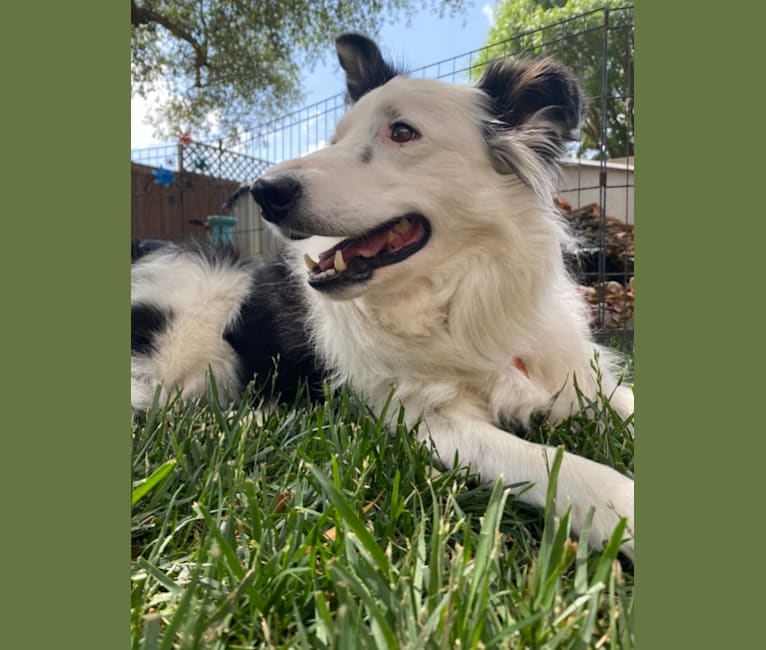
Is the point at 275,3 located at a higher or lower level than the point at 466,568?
higher

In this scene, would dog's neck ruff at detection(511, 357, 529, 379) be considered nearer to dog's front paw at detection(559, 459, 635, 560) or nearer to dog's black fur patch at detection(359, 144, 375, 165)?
dog's front paw at detection(559, 459, 635, 560)

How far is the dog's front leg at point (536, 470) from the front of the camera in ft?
3.54

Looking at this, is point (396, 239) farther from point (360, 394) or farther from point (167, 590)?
point (167, 590)

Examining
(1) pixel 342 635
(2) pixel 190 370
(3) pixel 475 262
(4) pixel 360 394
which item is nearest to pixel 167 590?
(1) pixel 342 635

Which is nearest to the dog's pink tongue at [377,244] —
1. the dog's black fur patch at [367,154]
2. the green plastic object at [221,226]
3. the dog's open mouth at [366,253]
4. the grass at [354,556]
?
the dog's open mouth at [366,253]

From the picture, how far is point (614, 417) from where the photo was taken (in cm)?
155

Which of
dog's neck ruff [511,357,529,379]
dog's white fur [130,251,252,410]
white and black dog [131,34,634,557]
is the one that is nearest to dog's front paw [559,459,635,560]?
white and black dog [131,34,634,557]

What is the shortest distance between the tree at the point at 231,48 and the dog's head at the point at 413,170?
7cm

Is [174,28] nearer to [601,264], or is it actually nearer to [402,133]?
[402,133]

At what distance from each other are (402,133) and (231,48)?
1.61ft

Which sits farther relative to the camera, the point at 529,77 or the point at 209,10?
the point at 529,77

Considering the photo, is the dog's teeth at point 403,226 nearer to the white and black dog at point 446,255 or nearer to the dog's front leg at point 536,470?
the white and black dog at point 446,255

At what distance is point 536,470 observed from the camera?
4.20ft

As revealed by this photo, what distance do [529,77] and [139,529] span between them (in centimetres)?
145
